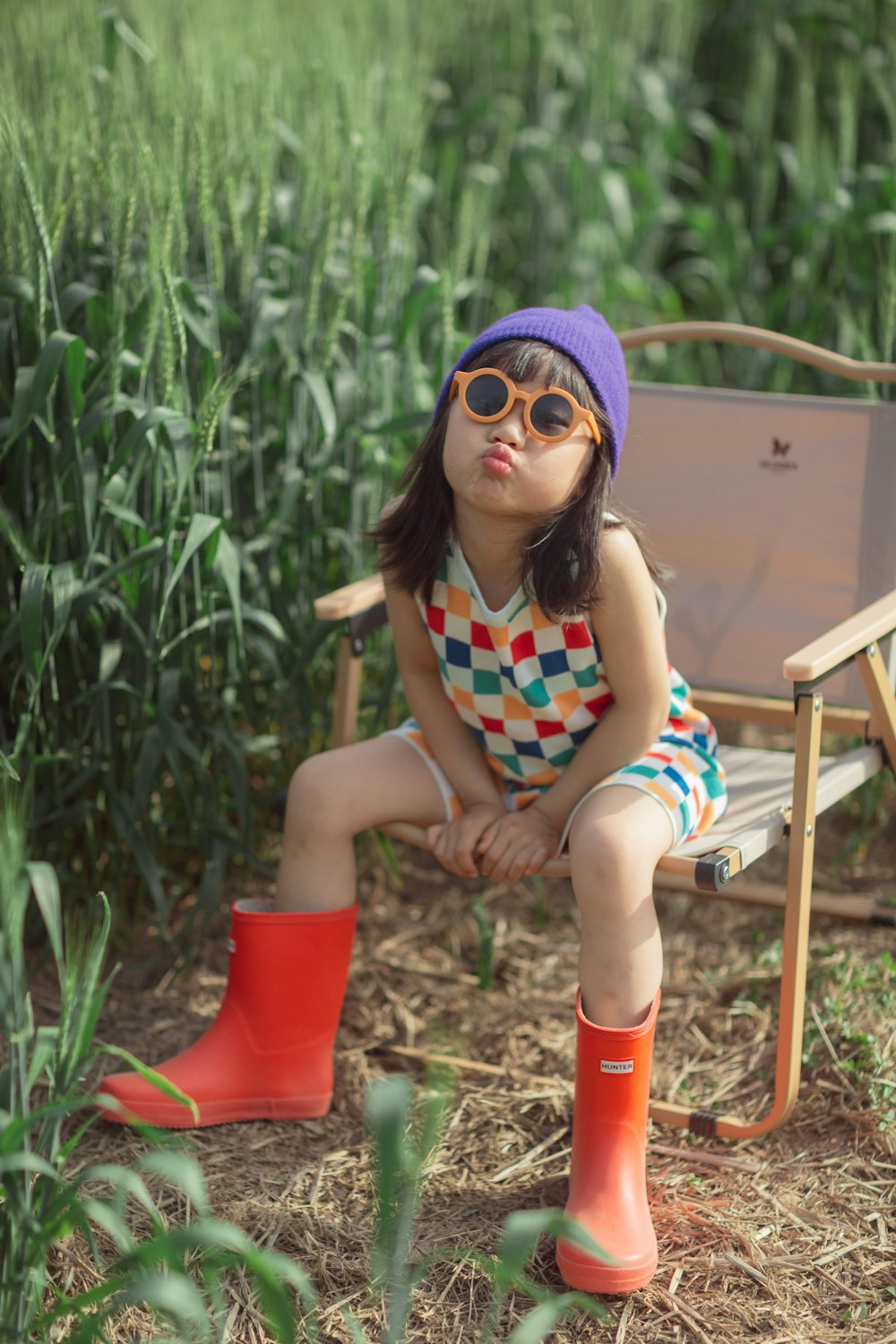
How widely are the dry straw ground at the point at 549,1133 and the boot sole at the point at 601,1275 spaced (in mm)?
40

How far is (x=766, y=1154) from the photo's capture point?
7.11 ft

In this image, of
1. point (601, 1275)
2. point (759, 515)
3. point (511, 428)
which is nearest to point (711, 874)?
point (601, 1275)

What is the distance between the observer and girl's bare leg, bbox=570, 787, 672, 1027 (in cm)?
189

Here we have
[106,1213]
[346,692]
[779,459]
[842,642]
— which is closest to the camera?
[106,1213]

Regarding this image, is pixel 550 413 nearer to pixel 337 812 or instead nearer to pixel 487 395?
pixel 487 395

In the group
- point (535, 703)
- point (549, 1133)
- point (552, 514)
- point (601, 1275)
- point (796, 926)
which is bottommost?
point (549, 1133)

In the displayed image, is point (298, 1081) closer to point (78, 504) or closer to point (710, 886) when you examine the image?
point (710, 886)

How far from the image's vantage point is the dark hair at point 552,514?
1.94 m

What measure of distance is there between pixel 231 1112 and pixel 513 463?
106 centimetres

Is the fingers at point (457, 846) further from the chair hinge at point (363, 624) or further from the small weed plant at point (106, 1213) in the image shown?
the small weed plant at point (106, 1213)

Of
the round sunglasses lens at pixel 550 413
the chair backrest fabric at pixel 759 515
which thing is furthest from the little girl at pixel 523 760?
→ the chair backrest fabric at pixel 759 515

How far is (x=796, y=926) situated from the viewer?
2.03 meters

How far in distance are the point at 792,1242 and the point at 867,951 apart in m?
0.80

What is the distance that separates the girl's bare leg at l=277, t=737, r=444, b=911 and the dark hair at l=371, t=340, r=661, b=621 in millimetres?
335
